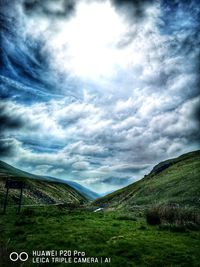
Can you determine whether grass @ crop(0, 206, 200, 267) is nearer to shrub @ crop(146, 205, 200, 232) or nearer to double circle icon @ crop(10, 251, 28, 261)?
double circle icon @ crop(10, 251, 28, 261)

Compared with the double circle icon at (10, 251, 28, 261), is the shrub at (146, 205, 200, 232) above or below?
above

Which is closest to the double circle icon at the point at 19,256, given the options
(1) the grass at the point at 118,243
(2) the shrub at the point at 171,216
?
(1) the grass at the point at 118,243

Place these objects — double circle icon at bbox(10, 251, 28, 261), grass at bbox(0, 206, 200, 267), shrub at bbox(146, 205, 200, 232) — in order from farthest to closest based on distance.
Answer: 1. shrub at bbox(146, 205, 200, 232)
2. grass at bbox(0, 206, 200, 267)
3. double circle icon at bbox(10, 251, 28, 261)

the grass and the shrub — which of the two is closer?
the grass

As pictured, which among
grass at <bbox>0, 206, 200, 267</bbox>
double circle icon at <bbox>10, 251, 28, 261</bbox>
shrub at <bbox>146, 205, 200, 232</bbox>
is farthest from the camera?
shrub at <bbox>146, 205, 200, 232</bbox>

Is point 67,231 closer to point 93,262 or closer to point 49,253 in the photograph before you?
point 49,253

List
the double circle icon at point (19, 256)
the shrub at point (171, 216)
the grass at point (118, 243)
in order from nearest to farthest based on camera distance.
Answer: the double circle icon at point (19, 256) < the grass at point (118, 243) < the shrub at point (171, 216)

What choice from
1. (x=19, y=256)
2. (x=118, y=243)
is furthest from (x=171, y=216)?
(x=19, y=256)

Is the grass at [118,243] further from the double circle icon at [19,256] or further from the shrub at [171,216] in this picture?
the shrub at [171,216]

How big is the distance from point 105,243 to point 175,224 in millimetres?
8876

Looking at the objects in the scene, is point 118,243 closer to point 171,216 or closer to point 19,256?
point 19,256

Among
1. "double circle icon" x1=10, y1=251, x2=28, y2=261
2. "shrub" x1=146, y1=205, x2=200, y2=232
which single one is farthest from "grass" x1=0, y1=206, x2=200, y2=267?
"shrub" x1=146, y1=205, x2=200, y2=232

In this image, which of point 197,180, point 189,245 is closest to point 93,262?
point 189,245

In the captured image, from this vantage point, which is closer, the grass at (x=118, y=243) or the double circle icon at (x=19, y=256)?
the double circle icon at (x=19, y=256)
